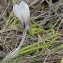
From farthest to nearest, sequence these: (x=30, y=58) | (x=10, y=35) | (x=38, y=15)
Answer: (x=38, y=15), (x=10, y=35), (x=30, y=58)

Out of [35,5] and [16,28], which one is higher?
[35,5]

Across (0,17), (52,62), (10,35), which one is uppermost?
(0,17)

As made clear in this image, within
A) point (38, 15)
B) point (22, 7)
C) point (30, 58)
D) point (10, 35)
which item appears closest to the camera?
point (22, 7)

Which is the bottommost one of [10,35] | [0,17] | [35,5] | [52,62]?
[52,62]

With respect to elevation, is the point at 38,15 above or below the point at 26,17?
above

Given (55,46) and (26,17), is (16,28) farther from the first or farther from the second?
(26,17)

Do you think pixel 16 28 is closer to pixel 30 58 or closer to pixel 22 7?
pixel 30 58

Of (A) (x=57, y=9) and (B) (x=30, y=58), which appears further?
(A) (x=57, y=9)

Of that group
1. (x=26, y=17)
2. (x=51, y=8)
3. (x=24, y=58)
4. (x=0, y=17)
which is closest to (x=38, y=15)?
(x=51, y=8)

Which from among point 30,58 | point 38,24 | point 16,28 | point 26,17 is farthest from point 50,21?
point 26,17
